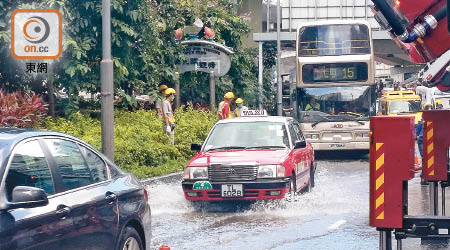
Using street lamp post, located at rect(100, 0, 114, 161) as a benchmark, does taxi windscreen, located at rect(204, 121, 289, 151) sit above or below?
below

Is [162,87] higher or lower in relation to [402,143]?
higher

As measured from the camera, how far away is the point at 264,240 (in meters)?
11.5

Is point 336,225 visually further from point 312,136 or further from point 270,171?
point 312,136

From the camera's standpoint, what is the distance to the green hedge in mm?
20312

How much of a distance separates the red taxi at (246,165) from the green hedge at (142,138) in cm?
411

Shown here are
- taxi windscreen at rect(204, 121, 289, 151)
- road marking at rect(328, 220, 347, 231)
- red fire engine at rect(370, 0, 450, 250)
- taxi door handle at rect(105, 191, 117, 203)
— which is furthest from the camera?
taxi windscreen at rect(204, 121, 289, 151)

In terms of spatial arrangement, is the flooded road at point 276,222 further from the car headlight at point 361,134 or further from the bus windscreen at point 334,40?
the bus windscreen at point 334,40

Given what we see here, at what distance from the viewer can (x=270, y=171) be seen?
46.9ft

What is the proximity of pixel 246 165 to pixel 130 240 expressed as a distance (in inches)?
254

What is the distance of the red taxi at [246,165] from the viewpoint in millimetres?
14273

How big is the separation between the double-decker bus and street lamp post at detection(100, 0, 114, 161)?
38.9 ft

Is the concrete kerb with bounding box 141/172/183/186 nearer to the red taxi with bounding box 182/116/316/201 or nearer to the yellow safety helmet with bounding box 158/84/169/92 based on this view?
the red taxi with bounding box 182/116/316/201

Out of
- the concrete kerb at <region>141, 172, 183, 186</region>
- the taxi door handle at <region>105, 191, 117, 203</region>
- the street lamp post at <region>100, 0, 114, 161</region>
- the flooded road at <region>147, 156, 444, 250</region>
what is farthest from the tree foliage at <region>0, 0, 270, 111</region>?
the taxi door handle at <region>105, 191, 117, 203</region>

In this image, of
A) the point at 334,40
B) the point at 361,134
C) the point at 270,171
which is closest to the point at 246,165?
the point at 270,171
